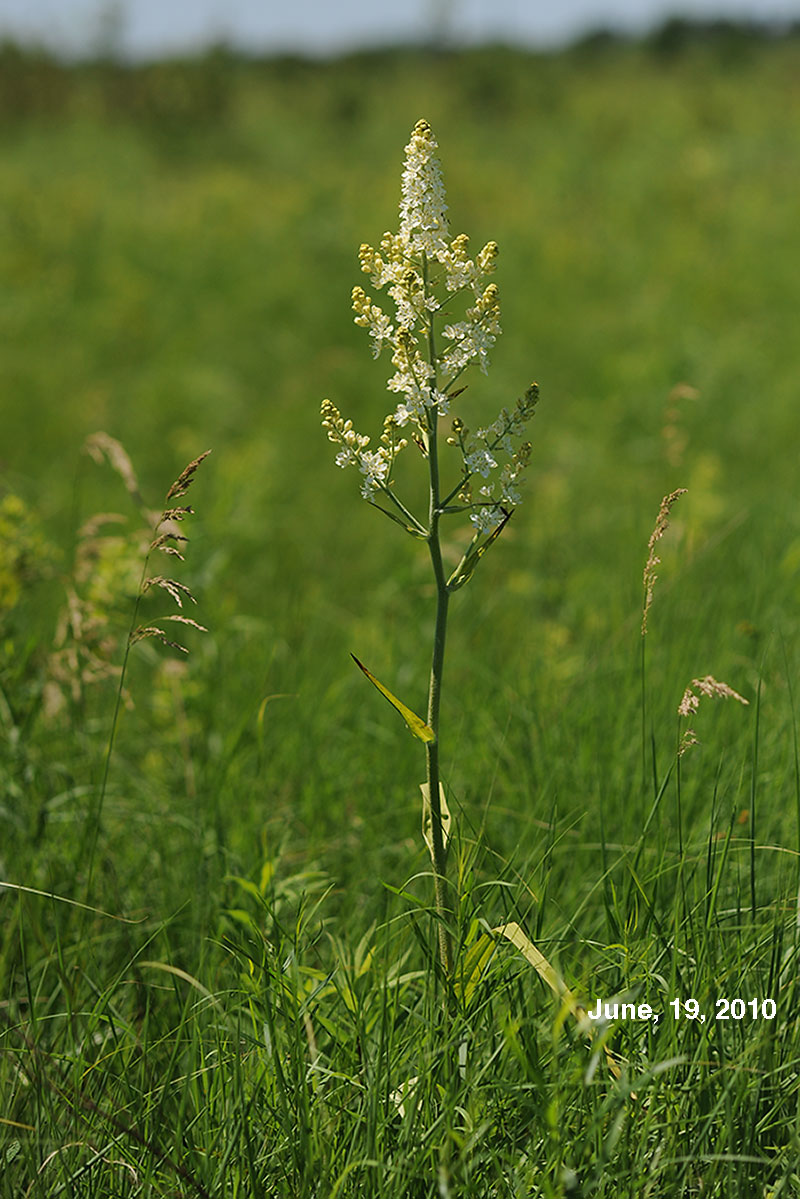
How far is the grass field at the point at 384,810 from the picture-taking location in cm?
122

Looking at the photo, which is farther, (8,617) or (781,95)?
(781,95)

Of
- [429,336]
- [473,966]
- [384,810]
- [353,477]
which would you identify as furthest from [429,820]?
[353,477]

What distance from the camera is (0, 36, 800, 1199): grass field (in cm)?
122

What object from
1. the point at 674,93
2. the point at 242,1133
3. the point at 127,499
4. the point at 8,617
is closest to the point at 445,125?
the point at 674,93

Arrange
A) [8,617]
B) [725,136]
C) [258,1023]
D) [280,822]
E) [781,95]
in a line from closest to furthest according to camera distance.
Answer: [258,1023]
[280,822]
[8,617]
[725,136]
[781,95]

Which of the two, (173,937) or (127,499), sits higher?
(127,499)

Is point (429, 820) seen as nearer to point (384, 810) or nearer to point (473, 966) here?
point (473, 966)

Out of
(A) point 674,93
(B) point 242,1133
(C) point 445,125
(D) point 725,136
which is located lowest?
(B) point 242,1133

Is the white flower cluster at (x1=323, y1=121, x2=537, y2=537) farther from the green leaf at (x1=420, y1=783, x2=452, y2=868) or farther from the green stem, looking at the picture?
the green leaf at (x1=420, y1=783, x2=452, y2=868)

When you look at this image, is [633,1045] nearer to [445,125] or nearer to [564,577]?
[564,577]

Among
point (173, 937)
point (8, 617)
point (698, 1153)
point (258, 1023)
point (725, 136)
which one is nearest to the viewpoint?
point (698, 1153)

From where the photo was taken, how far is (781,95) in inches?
923

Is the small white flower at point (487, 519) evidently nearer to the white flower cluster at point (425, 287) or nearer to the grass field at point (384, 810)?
the white flower cluster at point (425, 287)

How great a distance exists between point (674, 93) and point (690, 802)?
2521cm
